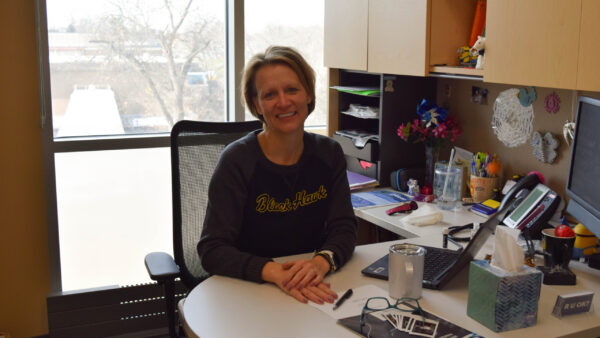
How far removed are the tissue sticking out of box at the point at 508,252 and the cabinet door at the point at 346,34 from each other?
1554mm

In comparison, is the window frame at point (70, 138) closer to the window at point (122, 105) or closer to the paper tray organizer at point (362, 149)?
the window at point (122, 105)

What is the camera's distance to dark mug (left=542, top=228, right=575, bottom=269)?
167cm

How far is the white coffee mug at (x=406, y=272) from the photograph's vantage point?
A: 4.83 ft

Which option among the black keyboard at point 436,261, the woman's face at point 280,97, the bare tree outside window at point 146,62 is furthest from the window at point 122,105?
the black keyboard at point 436,261

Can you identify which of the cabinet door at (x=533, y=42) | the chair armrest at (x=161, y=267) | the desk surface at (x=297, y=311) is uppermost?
the cabinet door at (x=533, y=42)

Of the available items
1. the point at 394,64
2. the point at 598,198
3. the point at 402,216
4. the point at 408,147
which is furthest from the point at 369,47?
the point at 598,198

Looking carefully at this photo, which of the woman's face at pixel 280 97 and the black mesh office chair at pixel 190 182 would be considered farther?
the black mesh office chair at pixel 190 182

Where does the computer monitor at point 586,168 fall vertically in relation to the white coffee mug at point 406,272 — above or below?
above

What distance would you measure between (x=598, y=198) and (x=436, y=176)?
0.97 metres

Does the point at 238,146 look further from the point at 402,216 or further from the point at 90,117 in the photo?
the point at 90,117

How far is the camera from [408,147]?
2.89 metres

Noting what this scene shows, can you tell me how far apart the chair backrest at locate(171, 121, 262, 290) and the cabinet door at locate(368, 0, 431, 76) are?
2.72 ft

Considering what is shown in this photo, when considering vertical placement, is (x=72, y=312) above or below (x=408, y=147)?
below

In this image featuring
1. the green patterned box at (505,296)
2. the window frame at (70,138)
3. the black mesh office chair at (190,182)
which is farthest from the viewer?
the window frame at (70,138)
